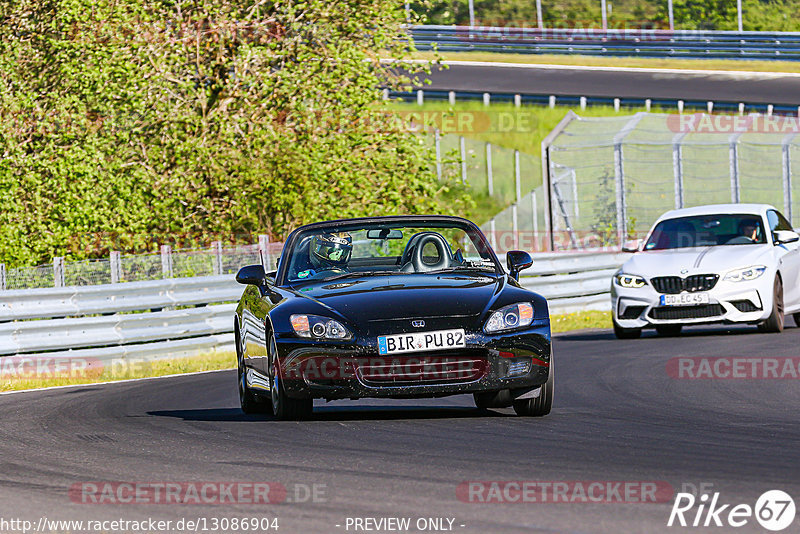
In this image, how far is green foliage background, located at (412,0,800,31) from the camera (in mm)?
51875

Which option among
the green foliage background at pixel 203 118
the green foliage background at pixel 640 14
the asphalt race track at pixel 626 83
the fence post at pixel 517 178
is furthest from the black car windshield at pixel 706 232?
the green foliage background at pixel 640 14

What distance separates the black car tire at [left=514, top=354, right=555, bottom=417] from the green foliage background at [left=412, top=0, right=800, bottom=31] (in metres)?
36.5

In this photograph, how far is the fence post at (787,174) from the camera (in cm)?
2561

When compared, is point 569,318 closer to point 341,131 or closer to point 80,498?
point 341,131

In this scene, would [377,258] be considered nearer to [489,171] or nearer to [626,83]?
[489,171]

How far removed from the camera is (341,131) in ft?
85.8

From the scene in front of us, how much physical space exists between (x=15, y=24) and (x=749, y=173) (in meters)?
13.2

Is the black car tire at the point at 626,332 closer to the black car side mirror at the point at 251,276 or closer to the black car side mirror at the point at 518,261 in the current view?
the black car side mirror at the point at 518,261

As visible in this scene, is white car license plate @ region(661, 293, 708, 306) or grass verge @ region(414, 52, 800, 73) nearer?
white car license plate @ region(661, 293, 708, 306)

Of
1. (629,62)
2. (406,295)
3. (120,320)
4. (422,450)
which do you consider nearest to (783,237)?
(120,320)

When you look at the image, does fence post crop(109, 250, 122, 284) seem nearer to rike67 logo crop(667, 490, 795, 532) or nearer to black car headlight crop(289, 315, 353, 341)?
black car headlight crop(289, 315, 353, 341)

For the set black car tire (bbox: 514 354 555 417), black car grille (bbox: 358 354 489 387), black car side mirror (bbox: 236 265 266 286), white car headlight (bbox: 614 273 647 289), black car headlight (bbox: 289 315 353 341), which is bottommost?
white car headlight (bbox: 614 273 647 289)

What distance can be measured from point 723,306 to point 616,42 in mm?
32339

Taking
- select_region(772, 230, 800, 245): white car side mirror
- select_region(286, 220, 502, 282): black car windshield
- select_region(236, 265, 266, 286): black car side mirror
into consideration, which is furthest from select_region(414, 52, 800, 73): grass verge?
select_region(236, 265, 266, 286): black car side mirror
